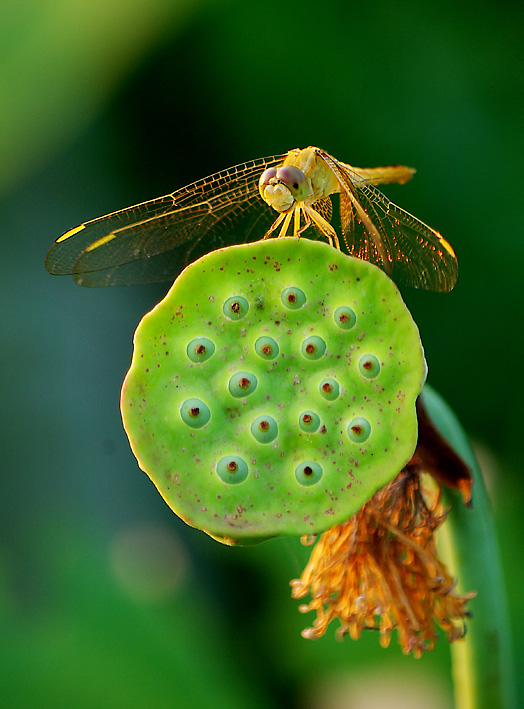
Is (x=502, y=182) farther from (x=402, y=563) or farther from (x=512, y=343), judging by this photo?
(x=402, y=563)

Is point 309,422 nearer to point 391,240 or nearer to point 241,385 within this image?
point 241,385

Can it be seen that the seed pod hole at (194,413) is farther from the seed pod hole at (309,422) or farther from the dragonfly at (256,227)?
the dragonfly at (256,227)

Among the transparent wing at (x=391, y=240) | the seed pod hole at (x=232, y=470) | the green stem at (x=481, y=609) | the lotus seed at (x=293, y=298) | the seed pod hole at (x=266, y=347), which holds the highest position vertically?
the transparent wing at (x=391, y=240)

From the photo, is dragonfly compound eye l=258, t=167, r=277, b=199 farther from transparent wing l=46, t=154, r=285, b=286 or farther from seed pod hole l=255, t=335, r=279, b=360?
seed pod hole l=255, t=335, r=279, b=360

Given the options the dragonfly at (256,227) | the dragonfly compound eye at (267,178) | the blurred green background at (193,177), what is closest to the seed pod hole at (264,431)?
the dragonfly at (256,227)

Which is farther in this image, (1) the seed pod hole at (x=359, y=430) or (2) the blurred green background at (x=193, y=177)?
(2) the blurred green background at (x=193, y=177)

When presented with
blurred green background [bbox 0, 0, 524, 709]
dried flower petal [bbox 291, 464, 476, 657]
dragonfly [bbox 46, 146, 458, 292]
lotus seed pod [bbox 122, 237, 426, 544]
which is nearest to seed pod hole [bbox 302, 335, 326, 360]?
lotus seed pod [bbox 122, 237, 426, 544]

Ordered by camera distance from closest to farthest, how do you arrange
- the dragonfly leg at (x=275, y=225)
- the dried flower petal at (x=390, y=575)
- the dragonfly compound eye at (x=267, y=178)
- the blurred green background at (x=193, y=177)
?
the dried flower petal at (x=390, y=575) → the dragonfly leg at (x=275, y=225) → the dragonfly compound eye at (x=267, y=178) → the blurred green background at (x=193, y=177)
